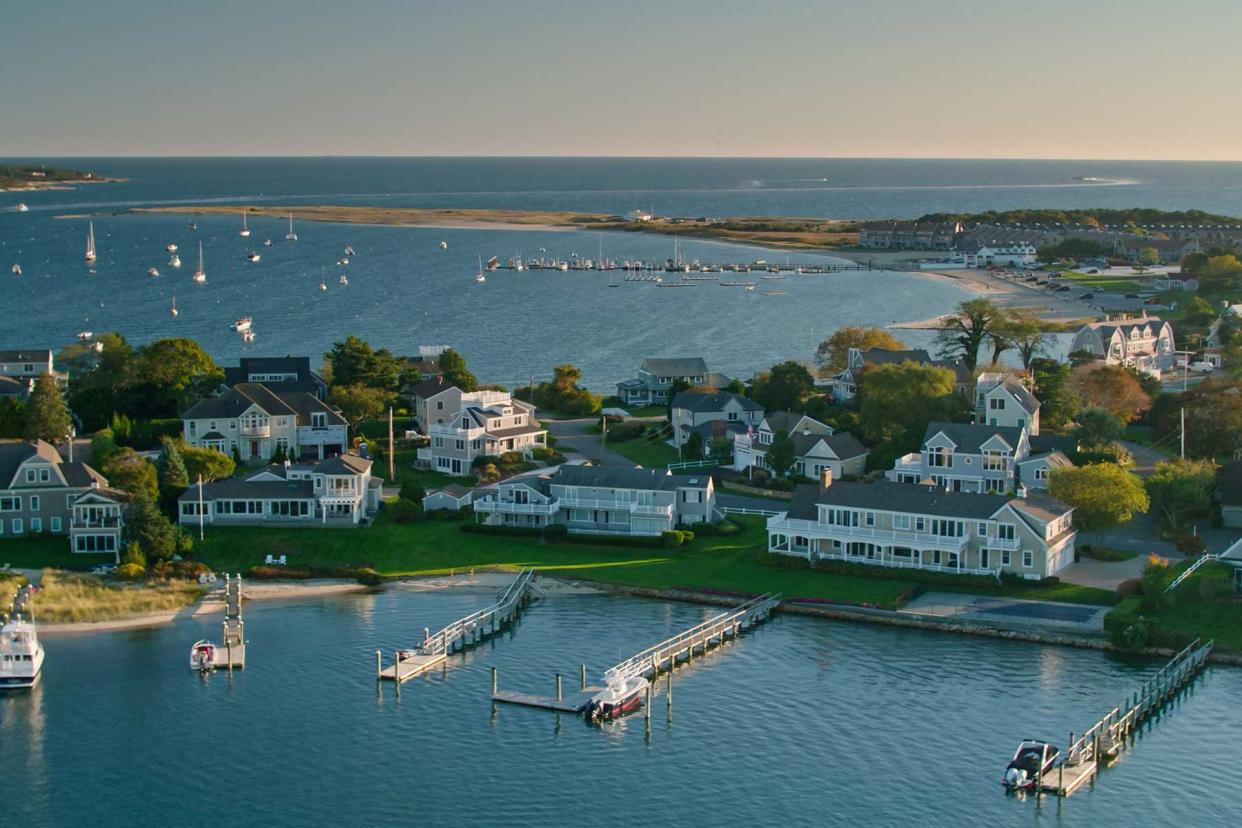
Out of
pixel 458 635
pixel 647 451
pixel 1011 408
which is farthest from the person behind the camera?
pixel 647 451

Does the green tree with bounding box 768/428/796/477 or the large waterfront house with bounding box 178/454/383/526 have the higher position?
the green tree with bounding box 768/428/796/477

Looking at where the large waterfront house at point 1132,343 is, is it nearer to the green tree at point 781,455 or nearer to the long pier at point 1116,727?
the green tree at point 781,455

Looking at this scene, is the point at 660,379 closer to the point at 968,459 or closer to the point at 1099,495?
the point at 968,459

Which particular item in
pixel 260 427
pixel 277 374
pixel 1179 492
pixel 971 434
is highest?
pixel 277 374

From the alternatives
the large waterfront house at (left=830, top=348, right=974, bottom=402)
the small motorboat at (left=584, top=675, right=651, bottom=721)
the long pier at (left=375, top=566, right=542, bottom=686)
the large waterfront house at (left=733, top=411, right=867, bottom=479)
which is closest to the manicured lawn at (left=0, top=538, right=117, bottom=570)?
the long pier at (left=375, top=566, right=542, bottom=686)

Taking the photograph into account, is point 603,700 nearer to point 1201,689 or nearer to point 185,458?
point 1201,689

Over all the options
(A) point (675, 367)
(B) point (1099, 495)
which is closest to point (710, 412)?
(A) point (675, 367)

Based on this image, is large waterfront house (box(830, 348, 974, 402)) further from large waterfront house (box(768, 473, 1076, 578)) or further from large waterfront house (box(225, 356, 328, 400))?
large waterfront house (box(225, 356, 328, 400))
